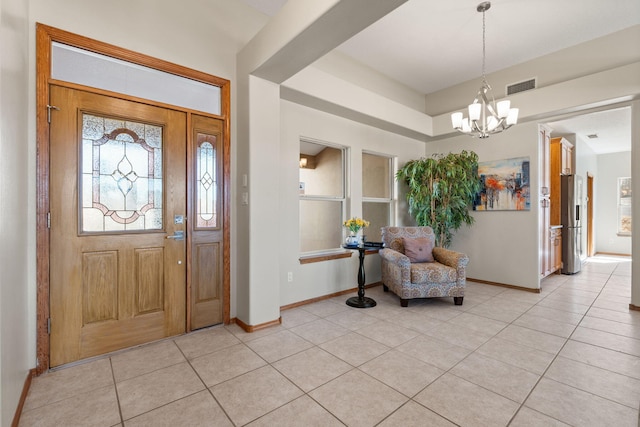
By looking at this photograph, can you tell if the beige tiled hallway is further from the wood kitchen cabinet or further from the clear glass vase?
the wood kitchen cabinet

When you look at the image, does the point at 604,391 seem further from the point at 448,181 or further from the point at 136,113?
the point at 136,113

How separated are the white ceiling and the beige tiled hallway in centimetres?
333

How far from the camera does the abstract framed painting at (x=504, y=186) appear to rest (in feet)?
14.3

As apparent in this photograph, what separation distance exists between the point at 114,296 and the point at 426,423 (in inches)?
97.8

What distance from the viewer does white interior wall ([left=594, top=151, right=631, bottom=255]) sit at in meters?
7.64

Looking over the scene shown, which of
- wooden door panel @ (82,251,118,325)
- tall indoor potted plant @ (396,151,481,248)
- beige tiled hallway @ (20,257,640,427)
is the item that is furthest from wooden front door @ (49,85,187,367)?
tall indoor potted plant @ (396,151,481,248)

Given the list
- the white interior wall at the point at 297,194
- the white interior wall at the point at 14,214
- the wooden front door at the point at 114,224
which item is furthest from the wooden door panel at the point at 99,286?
the white interior wall at the point at 297,194

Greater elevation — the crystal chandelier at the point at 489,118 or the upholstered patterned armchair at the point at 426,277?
the crystal chandelier at the point at 489,118

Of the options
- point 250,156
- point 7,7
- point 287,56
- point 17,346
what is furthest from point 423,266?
point 7,7

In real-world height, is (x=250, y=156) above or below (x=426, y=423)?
above

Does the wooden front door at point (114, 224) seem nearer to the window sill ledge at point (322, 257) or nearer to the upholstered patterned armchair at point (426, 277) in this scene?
the window sill ledge at point (322, 257)

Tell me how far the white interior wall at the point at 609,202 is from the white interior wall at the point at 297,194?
23.9 feet

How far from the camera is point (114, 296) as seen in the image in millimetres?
2404

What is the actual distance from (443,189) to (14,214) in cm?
467
